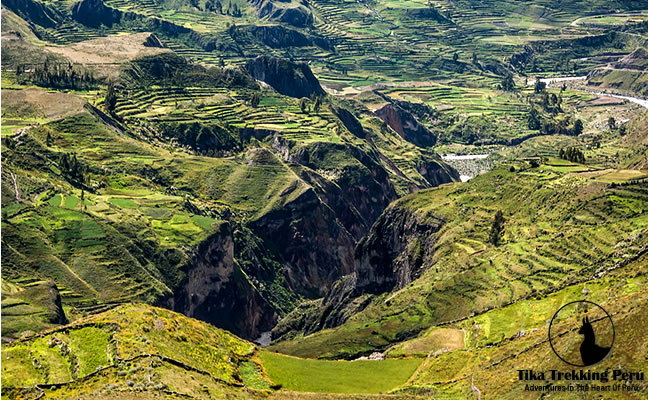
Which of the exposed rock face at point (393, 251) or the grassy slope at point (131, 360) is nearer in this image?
the grassy slope at point (131, 360)

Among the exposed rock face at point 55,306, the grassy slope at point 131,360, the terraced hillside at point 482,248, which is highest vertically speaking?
the grassy slope at point 131,360

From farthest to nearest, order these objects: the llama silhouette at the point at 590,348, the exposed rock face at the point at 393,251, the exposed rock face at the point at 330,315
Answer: the exposed rock face at the point at 393,251, the exposed rock face at the point at 330,315, the llama silhouette at the point at 590,348

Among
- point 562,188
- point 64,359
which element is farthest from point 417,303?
point 64,359

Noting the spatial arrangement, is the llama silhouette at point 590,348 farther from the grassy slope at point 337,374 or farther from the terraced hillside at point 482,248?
the terraced hillside at point 482,248

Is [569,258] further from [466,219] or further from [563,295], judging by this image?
[466,219]

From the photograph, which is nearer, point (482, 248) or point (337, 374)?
point (337, 374)

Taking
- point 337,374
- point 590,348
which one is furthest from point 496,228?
point 590,348

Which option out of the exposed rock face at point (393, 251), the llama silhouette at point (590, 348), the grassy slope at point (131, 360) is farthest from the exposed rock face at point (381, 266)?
the llama silhouette at point (590, 348)

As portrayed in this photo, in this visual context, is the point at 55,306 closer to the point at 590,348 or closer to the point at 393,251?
the point at 393,251
